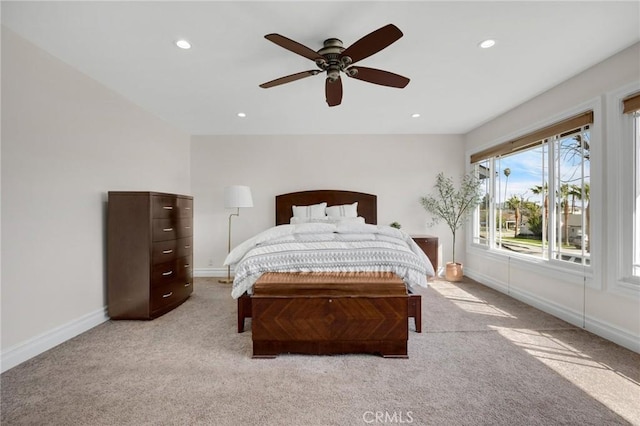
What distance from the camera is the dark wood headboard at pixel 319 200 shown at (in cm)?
454

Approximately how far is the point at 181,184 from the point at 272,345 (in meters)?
3.34

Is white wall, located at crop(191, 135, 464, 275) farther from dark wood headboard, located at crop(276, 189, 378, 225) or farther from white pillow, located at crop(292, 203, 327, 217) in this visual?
white pillow, located at crop(292, 203, 327, 217)

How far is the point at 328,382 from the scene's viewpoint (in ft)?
5.75

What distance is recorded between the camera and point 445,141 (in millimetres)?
4699

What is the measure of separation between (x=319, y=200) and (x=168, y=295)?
251cm

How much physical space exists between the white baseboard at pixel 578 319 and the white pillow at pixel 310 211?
2682 mm

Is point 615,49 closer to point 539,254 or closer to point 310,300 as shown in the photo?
point 539,254

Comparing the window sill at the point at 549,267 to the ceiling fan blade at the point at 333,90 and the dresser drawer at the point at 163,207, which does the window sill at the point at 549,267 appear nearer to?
the ceiling fan blade at the point at 333,90

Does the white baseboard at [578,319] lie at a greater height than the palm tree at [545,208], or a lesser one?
lesser

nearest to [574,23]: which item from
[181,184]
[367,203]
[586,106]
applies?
[586,106]

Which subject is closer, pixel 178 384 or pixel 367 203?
pixel 178 384

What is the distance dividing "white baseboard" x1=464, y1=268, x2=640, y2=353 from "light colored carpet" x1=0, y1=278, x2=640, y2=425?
0.08m

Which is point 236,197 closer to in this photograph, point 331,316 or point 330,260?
point 330,260

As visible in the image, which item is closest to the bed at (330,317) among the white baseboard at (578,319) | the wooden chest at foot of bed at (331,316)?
the wooden chest at foot of bed at (331,316)
